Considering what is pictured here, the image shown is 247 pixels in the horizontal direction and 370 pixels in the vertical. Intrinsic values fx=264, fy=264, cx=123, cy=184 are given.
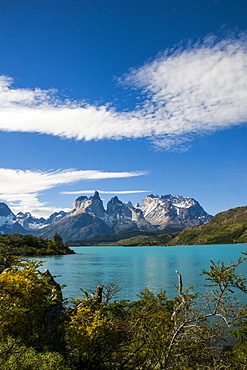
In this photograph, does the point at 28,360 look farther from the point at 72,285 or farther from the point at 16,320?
the point at 72,285

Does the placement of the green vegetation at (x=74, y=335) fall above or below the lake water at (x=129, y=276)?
above

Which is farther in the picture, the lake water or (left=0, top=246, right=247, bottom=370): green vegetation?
the lake water

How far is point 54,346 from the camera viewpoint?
14984mm

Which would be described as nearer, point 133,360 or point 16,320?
point 16,320

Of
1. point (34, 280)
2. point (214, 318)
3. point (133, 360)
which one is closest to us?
point (133, 360)

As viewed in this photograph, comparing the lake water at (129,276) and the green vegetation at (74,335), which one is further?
the lake water at (129,276)

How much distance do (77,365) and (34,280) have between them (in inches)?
202

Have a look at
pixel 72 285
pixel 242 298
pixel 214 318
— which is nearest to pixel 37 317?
pixel 214 318

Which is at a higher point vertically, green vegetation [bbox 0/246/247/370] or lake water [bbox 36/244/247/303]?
green vegetation [bbox 0/246/247/370]

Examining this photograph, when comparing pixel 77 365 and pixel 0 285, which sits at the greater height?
pixel 0 285

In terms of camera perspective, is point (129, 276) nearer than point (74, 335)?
No

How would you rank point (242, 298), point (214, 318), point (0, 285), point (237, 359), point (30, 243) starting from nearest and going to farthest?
point (0, 285)
point (237, 359)
point (214, 318)
point (242, 298)
point (30, 243)

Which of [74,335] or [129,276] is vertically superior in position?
[74,335]

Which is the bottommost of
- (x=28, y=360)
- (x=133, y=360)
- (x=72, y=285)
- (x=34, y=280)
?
(x=72, y=285)
